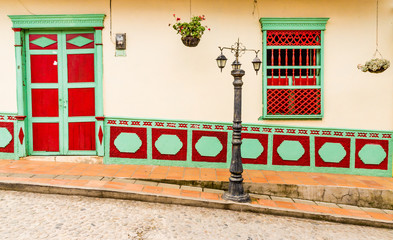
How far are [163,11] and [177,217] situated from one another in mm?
4271

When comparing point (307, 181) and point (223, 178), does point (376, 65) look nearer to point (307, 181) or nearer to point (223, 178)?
point (307, 181)

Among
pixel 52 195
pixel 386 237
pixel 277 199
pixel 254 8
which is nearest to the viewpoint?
pixel 386 237

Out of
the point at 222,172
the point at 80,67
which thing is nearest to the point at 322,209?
the point at 222,172

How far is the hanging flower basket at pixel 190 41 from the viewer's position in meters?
5.93

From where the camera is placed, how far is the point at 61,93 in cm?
664

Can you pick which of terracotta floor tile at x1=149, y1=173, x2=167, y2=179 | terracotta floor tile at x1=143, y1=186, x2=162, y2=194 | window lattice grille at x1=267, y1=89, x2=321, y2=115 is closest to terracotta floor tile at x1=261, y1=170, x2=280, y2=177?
window lattice grille at x1=267, y1=89, x2=321, y2=115

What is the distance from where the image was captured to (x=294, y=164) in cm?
649

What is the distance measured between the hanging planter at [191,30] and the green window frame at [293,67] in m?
1.40

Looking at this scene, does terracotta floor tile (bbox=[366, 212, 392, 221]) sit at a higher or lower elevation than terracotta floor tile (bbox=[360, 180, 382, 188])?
lower

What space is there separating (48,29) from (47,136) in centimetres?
232

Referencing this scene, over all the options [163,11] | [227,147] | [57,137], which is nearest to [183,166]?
[227,147]

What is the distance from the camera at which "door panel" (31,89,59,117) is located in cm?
666

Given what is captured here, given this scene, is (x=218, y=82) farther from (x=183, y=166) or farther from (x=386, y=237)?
(x=386, y=237)

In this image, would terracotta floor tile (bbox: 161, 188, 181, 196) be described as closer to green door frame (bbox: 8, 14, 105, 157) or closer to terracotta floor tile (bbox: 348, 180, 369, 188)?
green door frame (bbox: 8, 14, 105, 157)
